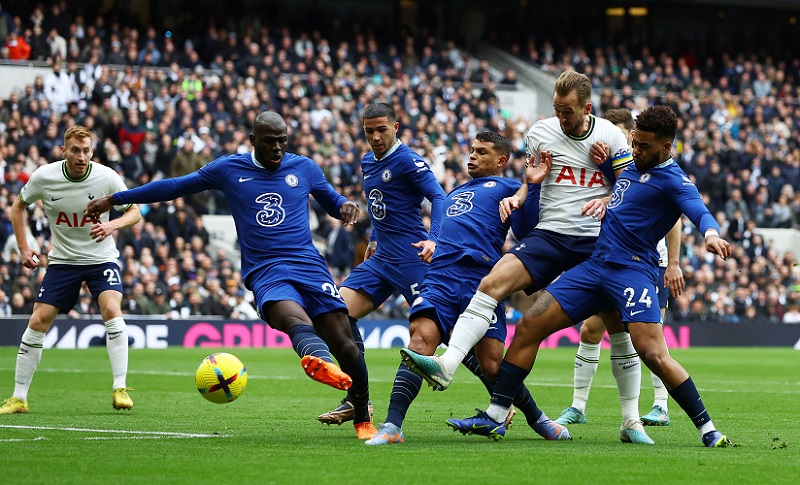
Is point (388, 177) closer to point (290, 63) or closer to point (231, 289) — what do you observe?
point (231, 289)

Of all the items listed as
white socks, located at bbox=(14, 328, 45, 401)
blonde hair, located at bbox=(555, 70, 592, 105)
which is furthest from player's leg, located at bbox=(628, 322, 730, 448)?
white socks, located at bbox=(14, 328, 45, 401)

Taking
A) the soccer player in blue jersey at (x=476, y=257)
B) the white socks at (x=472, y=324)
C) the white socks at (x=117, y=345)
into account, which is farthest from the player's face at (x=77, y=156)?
the white socks at (x=472, y=324)

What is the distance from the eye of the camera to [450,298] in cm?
911

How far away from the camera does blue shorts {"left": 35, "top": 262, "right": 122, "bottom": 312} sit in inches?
463

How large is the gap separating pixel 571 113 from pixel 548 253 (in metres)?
1.01

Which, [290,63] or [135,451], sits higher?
[290,63]

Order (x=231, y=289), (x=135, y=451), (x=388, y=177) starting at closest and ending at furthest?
1. (x=135, y=451)
2. (x=388, y=177)
3. (x=231, y=289)

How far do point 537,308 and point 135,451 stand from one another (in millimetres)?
2851

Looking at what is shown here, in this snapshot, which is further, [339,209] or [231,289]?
[231,289]

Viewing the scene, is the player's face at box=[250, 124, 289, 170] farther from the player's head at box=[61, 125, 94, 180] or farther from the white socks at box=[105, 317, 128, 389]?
the white socks at box=[105, 317, 128, 389]

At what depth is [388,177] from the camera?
1038 centimetres

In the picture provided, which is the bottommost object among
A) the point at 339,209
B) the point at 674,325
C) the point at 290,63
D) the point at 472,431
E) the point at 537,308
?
the point at 674,325

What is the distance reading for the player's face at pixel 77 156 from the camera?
1168 centimetres

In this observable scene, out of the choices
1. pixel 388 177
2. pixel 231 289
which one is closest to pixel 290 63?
pixel 231 289
